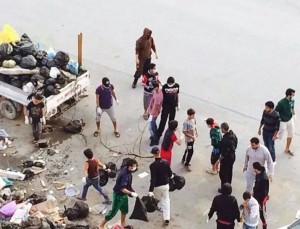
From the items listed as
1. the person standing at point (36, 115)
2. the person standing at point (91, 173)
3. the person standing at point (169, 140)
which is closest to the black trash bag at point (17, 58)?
the person standing at point (36, 115)

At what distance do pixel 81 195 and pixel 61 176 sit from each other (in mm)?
832

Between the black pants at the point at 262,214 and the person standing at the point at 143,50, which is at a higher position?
the person standing at the point at 143,50

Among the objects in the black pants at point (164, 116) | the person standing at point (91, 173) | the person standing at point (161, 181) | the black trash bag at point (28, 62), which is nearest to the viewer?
the person standing at point (161, 181)

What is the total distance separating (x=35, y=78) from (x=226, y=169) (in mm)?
4703

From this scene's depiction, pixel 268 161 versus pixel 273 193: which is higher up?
pixel 268 161

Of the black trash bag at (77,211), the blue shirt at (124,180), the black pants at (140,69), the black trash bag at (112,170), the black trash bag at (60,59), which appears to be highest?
the black trash bag at (60,59)

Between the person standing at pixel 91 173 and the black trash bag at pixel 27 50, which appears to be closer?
the person standing at pixel 91 173

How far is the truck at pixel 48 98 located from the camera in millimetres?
15484

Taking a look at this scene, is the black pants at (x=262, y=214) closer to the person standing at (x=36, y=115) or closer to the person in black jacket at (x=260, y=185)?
the person in black jacket at (x=260, y=185)

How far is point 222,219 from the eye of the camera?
11898mm

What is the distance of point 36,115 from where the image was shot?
49.0 feet

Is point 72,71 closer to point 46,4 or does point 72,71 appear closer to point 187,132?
point 187,132

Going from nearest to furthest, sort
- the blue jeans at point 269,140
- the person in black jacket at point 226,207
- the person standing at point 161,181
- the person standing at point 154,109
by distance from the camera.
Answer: the person in black jacket at point 226,207 < the person standing at point 161,181 < the blue jeans at point 269,140 < the person standing at point 154,109

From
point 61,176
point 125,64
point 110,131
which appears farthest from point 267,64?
point 61,176
